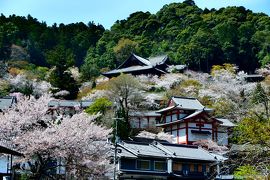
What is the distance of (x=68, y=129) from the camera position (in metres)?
24.6

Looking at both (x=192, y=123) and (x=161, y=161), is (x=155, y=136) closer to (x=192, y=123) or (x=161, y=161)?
(x=192, y=123)

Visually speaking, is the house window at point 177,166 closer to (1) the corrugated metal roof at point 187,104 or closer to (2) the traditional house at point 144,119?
(1) the corrugated metal roof at point 187,104

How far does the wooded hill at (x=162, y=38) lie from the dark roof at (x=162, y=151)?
103ft

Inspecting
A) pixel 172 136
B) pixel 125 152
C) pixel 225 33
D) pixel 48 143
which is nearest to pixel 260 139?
pixel 48 143

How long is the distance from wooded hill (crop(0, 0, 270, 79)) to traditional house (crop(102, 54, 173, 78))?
14.3ft

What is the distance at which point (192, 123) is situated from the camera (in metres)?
46.1

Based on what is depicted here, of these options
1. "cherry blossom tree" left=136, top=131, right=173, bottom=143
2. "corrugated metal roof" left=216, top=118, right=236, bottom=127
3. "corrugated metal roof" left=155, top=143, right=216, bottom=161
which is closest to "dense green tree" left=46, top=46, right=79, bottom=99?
"cherry blossom tree" left=136, top=131, right=173, bottom=143

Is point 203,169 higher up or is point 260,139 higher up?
point 260,139

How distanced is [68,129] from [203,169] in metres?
15.9

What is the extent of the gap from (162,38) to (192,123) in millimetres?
39518

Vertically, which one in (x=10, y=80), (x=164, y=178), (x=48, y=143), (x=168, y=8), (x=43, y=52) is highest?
(x=168, y=8)

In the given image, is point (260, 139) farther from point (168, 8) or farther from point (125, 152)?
point (168, 8)

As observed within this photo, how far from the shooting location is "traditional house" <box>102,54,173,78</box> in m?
65.0

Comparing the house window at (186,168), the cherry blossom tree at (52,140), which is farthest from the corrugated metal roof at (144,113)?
the cherry blossom tree at (52,140)
